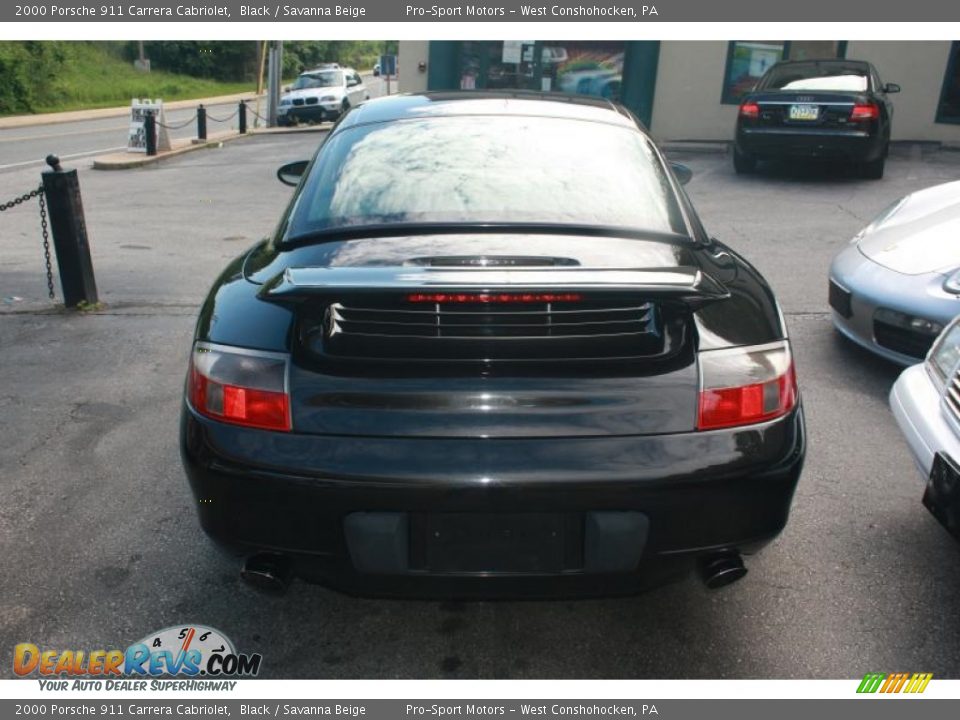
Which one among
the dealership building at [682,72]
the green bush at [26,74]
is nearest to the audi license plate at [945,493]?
the dealership building at [682,72]

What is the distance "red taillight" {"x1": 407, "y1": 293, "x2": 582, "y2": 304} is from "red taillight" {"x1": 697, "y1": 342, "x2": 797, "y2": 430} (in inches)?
16.7

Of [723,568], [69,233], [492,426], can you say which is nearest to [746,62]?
[69,233]

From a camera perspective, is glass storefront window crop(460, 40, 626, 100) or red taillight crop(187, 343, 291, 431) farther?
glass storefront window crop(460, 40, 626, 100)

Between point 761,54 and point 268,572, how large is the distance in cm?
1686

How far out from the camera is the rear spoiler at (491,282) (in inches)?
82.7

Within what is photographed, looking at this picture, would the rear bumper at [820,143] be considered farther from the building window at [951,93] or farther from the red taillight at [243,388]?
the red taillight at [243,388]

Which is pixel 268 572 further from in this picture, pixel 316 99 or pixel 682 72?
pixel 316 99

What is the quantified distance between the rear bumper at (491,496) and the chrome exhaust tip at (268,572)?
4cm

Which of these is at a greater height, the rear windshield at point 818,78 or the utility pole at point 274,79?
the rear windshield at point 818,78

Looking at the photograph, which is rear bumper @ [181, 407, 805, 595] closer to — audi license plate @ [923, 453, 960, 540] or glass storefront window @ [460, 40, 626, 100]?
audi license plate @ [923, 453, 960, 540]

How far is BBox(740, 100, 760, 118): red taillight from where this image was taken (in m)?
11.5

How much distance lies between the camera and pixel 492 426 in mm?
2137

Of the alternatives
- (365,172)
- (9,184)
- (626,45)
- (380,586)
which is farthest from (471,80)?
(380,586)

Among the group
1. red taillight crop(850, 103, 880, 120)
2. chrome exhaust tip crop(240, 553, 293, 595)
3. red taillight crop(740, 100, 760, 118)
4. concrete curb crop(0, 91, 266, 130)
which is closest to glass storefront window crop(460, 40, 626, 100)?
red taillight crop(740, 100, 760, 118)
